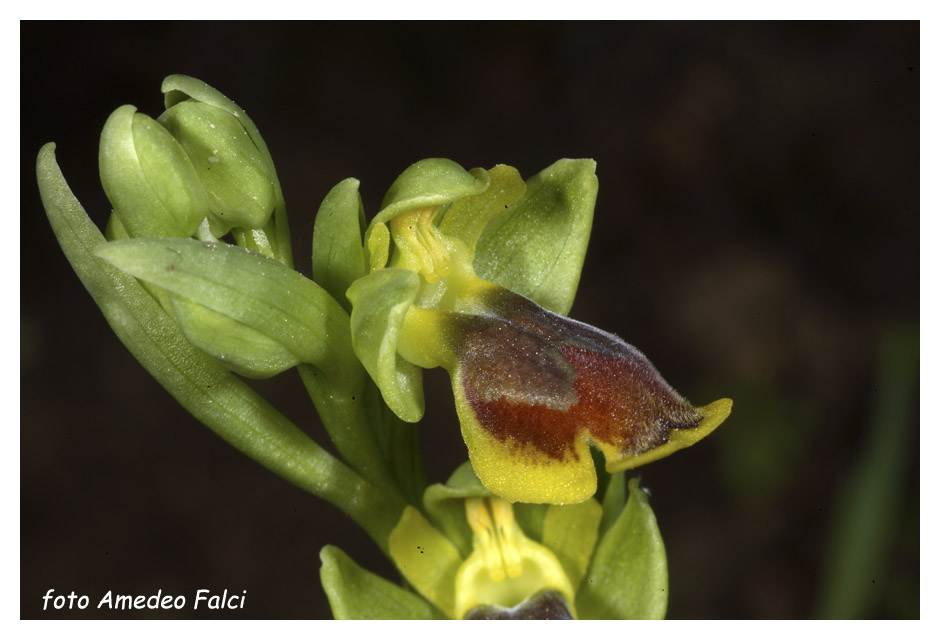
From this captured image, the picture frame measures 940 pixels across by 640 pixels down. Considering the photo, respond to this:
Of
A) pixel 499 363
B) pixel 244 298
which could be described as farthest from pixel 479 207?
pixel 244 298

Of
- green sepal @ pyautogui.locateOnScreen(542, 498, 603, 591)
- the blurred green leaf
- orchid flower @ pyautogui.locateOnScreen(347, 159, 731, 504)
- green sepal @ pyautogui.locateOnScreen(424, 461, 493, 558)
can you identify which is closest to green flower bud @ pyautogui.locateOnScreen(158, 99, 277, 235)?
orchid flower @ pyautogui.locateOnScreen(347, 159, 731, 504)

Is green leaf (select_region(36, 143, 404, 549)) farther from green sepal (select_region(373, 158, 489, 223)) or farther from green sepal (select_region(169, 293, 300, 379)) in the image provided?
green sepal (select_region(373, 158, 489, 223))

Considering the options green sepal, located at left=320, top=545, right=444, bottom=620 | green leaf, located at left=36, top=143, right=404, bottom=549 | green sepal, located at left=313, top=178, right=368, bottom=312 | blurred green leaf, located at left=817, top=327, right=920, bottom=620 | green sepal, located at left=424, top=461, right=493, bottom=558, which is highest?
green sepal, located at left=313, top=178, right=368, bottom=312

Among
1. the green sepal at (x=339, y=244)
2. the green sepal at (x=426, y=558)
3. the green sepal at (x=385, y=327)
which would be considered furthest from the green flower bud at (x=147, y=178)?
the green sepal at (x=426, y=558)

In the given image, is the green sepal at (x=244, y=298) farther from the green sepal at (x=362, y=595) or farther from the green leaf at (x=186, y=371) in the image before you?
the green sepal at (x=362, y=595)

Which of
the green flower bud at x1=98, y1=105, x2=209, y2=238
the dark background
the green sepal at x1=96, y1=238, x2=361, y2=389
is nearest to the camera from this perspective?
the green sepal at x1=96, y1=238, x2=361, y2=389

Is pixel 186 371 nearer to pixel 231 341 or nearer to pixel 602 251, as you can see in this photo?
pixel 231 341
